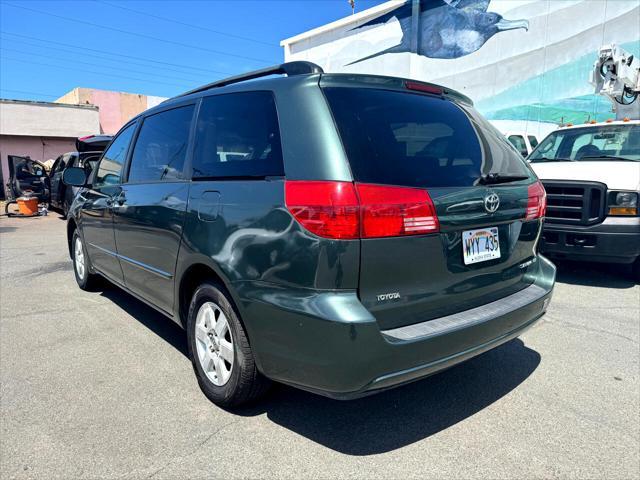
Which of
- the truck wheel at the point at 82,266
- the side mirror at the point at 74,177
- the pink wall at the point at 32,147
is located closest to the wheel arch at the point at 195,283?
the truck wheel at the point at 82,266

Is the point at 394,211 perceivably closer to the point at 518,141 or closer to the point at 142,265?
the point at 142,265

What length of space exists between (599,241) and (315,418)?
4.14m

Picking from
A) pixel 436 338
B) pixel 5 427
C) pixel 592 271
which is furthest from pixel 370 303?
pixel 592 271

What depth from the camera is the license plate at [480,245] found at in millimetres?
2385

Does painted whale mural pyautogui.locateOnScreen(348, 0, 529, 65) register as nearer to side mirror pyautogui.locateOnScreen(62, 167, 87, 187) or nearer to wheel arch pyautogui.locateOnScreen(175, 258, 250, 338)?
side mirror pyautogui.locateOnScreen(62, 167, 87, 187)

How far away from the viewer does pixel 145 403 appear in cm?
285

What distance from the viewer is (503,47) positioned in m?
Result: 17.6

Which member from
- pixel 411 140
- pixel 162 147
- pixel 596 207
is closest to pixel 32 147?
pixel 162 147

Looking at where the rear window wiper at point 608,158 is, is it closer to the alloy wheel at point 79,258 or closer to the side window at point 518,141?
the side window at point 518,141

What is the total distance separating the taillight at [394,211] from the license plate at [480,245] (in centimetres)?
27

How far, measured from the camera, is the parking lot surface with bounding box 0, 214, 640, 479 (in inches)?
89.3

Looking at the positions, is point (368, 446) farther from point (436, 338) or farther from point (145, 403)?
point (145, 403)

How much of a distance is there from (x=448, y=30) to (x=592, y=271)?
53.7 feet

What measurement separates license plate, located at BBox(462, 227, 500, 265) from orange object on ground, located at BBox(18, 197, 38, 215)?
52.0 feet
